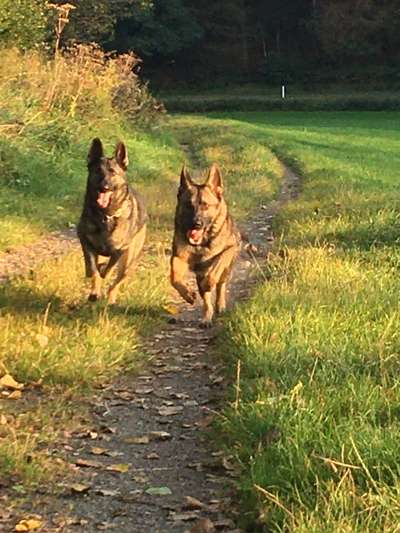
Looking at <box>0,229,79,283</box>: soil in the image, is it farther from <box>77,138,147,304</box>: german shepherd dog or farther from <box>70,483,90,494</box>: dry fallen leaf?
<box>70,483,90,494</box>: dry fallen leaf

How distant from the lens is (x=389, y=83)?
65.6 m

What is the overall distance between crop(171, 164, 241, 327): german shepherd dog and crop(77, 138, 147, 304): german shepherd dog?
0.51 m

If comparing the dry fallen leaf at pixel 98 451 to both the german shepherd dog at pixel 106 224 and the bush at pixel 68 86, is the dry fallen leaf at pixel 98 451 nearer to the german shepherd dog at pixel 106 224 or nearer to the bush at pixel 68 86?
the german shepherd dog at pixel 106 224

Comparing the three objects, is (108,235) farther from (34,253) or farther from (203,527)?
(203,527)

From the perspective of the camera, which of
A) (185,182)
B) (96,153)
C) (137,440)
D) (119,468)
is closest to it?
(119,468)

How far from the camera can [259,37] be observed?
2798 inches

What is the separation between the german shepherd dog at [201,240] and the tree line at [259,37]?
5377 centimetres

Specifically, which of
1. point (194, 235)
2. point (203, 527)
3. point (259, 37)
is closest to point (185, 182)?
point (194, 235)

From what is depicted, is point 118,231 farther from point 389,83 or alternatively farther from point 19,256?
point 389,83

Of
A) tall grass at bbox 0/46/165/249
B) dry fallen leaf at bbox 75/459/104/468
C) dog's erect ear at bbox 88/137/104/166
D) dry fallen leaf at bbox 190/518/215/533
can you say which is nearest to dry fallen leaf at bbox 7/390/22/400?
dry fallen leaf at bbox 75/459/104/468

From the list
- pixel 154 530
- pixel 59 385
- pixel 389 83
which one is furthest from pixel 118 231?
pixel 389 83

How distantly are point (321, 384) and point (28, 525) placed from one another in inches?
74.7

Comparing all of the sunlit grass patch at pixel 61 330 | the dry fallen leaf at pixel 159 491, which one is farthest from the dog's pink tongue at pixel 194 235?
the dry fallen leaf at pixel 159 491

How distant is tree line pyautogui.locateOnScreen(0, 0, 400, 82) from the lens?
64.9 meters
